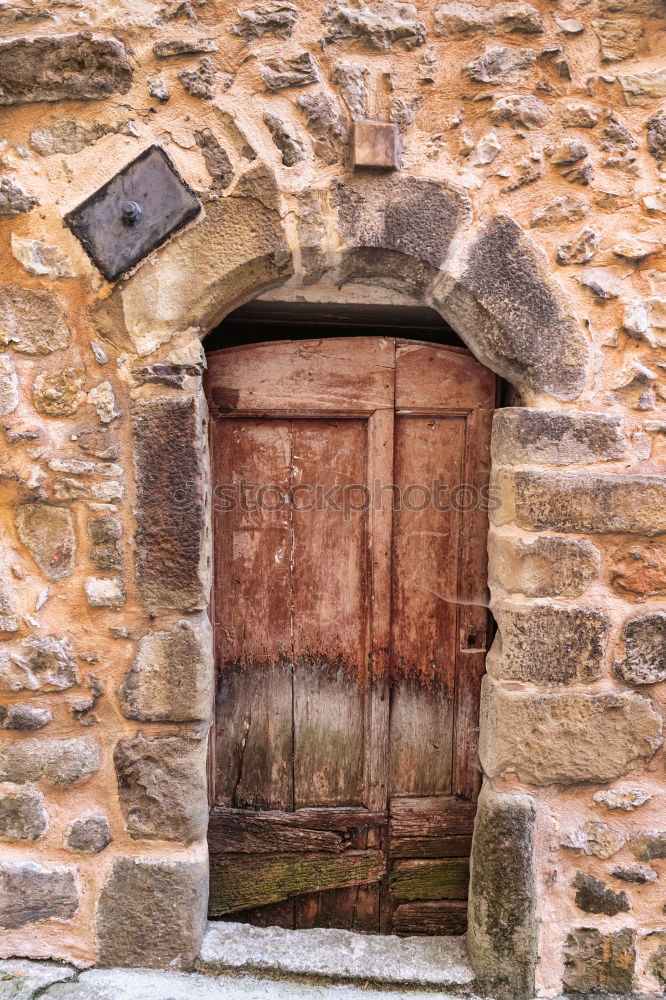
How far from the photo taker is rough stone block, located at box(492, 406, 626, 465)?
1.76m

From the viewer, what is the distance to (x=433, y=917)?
214 centimetres

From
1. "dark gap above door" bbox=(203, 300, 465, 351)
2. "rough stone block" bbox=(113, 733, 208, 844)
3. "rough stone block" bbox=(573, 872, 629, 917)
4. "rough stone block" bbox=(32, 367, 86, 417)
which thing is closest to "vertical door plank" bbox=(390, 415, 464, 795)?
"dark gap above door" bbox=(203, 300, 465, 351)

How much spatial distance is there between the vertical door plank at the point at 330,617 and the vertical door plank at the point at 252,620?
42 millimetres

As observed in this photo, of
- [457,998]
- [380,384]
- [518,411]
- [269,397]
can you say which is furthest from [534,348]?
[457,998]

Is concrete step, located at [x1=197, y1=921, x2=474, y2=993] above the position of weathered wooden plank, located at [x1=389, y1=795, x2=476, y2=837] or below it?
below

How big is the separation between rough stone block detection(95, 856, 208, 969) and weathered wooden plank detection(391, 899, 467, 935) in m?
0.73

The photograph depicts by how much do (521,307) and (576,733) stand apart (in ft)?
4.02

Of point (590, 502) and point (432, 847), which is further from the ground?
point (590, 502)

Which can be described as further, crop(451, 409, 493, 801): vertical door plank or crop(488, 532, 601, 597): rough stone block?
crop(451, 409, 493, 801): vertical door plank

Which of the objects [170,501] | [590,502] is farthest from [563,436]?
[170,501]

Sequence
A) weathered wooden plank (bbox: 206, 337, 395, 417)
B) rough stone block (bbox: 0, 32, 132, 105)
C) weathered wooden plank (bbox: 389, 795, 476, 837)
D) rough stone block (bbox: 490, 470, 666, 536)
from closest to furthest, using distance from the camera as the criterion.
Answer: rough stone block (bbox: 0, 32, 132, 105) < rough stone block (bbox: 490, 470, 666, 536) < weathered wooden plank (bbox: 206, 337, 395, 417) < weathered wooden plank (bbox: 389, 795, 476, 837)

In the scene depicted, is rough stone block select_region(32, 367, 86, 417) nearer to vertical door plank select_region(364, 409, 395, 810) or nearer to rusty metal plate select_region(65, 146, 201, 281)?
rusty metal plate select_region(65, 146, 201, 281)

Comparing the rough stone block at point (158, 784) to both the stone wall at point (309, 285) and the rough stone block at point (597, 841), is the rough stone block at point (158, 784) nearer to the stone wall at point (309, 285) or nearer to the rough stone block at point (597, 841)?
the stone wall at point (309, 285)

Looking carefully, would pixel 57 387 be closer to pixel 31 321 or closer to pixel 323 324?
pixel 31 321
